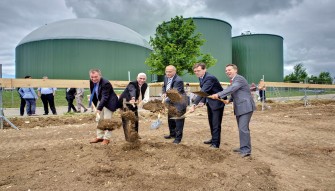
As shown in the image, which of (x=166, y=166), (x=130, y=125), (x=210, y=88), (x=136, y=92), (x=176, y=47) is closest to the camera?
(x=166, y=166)

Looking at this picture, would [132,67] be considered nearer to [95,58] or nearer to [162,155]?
[95,58]

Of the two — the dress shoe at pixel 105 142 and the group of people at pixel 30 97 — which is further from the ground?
the group of people at pixel 30 97

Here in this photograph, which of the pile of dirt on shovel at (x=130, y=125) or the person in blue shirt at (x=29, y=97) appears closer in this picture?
the pile of dirt on shovel at (x=130, y=125)

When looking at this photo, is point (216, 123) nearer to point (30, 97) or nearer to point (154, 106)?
point (154, 106)

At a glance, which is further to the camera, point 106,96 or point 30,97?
point 30,97

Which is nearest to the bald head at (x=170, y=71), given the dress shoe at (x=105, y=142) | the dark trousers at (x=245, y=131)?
the dark trousers at (x=245, y=131)

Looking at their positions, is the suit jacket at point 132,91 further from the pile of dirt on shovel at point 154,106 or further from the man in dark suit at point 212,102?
the man in dark suit at point 212,102

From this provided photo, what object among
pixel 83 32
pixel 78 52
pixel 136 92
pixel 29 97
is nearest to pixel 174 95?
pixel 136 92

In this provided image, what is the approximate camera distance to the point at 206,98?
216 inches

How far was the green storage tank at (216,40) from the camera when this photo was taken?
104ft

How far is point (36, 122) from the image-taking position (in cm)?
923

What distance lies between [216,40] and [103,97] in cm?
2902

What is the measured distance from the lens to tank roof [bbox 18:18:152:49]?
3111cm

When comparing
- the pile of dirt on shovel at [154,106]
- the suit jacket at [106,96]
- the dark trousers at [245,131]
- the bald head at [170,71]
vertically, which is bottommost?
the dark trousers at [245,131]
